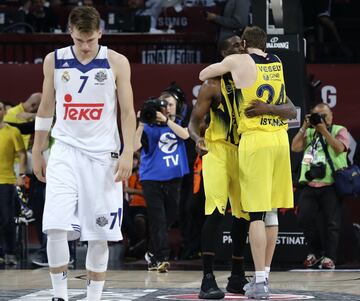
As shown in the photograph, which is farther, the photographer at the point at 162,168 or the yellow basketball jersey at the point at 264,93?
the photographer at the point at 162,168

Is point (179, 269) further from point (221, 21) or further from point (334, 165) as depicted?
point (221, 21)

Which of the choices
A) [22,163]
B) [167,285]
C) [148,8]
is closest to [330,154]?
[167,285]

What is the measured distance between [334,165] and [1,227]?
4.04 metres

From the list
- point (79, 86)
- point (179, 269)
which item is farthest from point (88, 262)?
point (179, 269)

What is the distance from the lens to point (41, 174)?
8.26 m

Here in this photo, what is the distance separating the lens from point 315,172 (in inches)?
542

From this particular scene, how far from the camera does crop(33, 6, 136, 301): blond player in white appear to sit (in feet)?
26.2

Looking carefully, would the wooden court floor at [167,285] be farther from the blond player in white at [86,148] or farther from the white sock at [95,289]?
the blond player in white at [86,148]

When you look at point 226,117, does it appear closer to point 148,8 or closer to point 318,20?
point 318,20

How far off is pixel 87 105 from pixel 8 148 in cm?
659

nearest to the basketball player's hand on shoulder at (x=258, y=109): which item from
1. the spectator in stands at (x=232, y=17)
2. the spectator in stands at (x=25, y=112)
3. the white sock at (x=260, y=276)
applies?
the white sock at (x=260, y=276)

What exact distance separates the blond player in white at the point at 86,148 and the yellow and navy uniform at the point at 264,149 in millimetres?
1637

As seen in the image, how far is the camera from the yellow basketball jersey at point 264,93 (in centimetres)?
956

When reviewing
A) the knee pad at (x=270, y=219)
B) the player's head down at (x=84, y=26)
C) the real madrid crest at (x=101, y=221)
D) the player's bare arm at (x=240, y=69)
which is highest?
the player's head down at (x=84, y=26)
